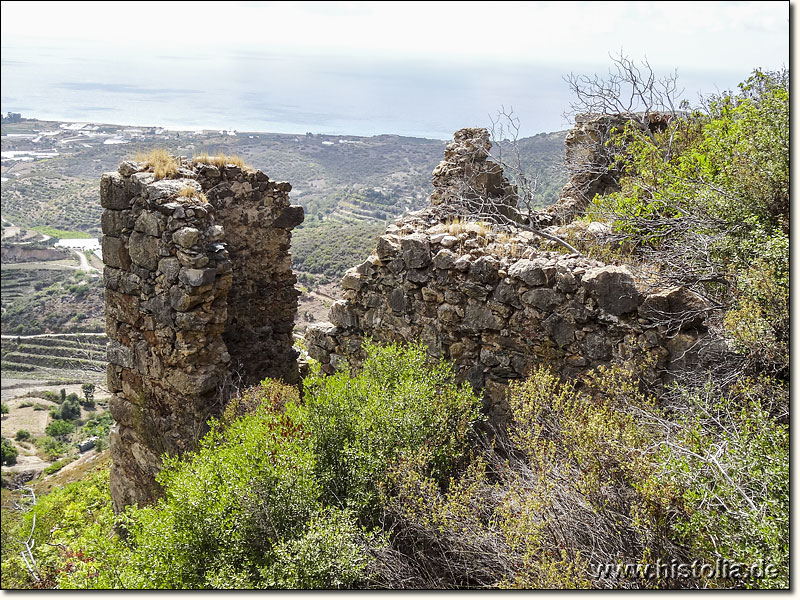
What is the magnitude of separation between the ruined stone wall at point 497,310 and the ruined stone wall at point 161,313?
5.07 feet

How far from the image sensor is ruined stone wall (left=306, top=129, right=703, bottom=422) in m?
5.85

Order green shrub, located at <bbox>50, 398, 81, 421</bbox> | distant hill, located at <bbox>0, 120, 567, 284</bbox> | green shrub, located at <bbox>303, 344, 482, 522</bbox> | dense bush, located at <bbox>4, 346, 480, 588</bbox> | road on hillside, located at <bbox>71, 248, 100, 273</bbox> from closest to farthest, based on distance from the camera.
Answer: dense bush, located at <bbox>4, 346, 480, 588</bbox> → green shrub, located at <bbox>303, 344, 482, 522</bbox> → green shrub, located at <bbox>50, 398, 81, 421</bbox> → road on hillside, located at <bbox>71, 248, 100, 273</bbox> → distant hill, located at <bbox>0, 120, 567, 284</bbox>

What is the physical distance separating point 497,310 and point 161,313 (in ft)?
14.6

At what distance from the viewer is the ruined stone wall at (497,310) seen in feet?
19.2

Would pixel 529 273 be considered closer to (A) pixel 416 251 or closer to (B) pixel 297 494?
(A) pixel 416 251

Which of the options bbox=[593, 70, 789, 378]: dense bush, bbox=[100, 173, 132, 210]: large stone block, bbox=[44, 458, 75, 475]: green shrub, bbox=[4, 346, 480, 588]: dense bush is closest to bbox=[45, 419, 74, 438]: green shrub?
bbox=[44, 458, 75, 475]: green shrub

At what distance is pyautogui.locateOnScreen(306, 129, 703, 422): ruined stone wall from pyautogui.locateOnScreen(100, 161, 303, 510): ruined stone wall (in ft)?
5.07

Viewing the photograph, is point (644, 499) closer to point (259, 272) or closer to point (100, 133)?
point (259, 272)

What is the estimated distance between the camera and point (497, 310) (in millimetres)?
6715

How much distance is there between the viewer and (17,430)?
40.8 m

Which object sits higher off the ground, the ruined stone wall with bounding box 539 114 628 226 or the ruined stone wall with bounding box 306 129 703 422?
the ruined stone wall with bounding box 539 114 628 226

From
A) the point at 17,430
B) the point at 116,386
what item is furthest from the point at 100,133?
the point at 116,386

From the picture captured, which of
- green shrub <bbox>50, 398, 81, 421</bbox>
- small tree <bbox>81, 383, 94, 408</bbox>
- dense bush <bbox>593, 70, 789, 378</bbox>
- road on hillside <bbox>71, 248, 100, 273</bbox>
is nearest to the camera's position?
dense bush <bbox>593, 70, 789, 378</bbox>

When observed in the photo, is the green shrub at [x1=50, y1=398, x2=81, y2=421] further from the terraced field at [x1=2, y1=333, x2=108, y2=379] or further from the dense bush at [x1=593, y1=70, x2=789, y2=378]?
the dense bush at [x1=593, y1=70, x2=789, y2=378]
